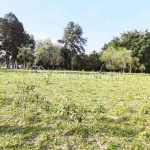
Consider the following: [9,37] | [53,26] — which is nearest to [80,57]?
[53,26]

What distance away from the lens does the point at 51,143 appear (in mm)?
2805

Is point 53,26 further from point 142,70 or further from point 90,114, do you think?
point 90,114

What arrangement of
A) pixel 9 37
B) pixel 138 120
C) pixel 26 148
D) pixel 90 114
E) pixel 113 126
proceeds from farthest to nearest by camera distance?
pixel 9 37
pixel 90 114
pixel 138 120
pixel 113 126
pixel 26 148

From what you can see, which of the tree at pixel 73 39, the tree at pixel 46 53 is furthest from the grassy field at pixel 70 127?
the tree at pixel 73 39

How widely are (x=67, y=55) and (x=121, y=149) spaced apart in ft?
109

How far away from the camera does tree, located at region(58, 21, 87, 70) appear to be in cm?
3656

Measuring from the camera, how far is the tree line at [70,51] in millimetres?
29094

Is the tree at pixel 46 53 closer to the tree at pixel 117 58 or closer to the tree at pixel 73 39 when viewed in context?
the tree at pixel 73 39

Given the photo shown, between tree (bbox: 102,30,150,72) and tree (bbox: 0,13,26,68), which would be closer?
tree (bbox: 0,13,26,68)

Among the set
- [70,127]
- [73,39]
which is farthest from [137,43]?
[70,127]

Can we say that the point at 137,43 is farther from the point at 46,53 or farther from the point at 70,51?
the point at 46,53

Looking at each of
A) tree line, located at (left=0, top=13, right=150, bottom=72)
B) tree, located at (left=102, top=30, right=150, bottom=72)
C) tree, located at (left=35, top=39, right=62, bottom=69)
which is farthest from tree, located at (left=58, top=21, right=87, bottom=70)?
tree, located at (left=102, top=30, right=150, bottom=72)

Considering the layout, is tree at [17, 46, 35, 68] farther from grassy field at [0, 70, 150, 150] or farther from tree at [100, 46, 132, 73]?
grassy field at [0, 70, 150, 150]

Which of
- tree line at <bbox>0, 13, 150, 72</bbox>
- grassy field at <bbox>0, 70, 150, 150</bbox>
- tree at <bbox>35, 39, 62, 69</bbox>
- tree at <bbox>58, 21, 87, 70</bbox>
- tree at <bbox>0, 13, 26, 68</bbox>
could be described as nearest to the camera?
grassy field at <bbox>0, 70, 150, 150</bbox>
